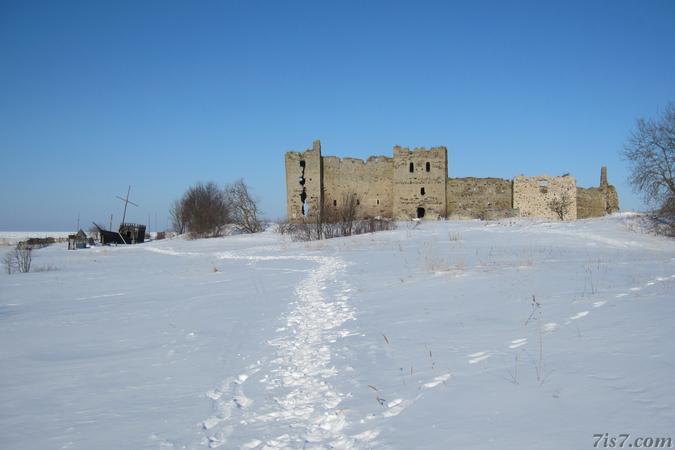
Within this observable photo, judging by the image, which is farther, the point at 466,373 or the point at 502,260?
the point at 502,260

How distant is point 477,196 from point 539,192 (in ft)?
14.3

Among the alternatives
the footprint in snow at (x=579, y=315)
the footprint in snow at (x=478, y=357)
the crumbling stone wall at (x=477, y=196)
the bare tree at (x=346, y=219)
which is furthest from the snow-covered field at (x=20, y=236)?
the footprint in snow at (x=579, y=315)

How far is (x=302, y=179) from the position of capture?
34.7 m

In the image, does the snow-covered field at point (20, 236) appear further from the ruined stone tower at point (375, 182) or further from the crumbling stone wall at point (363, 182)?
the crumbling stone wall at point (363, 182)

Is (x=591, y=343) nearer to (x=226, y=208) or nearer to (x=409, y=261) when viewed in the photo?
(x=409, y=261)

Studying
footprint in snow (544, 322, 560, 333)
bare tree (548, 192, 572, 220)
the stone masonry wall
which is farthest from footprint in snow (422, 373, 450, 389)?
the stone masonry wall

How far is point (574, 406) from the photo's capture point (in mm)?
2914

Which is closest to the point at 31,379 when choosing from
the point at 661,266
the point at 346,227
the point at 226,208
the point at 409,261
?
the point at 409,261

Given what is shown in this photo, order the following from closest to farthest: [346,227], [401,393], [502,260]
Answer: [401,393]
[502,260]
[346,227]

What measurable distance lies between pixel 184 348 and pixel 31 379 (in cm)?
140

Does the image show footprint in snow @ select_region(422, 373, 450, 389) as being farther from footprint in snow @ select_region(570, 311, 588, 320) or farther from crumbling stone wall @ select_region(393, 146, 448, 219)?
crumbling stone wall @ select_region(393, 146, 448, 219)

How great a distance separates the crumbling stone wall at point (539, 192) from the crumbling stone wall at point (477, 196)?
61 centimetres

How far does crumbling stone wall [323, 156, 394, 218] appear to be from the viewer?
3481 cm

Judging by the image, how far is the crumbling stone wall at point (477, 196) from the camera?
113ft
